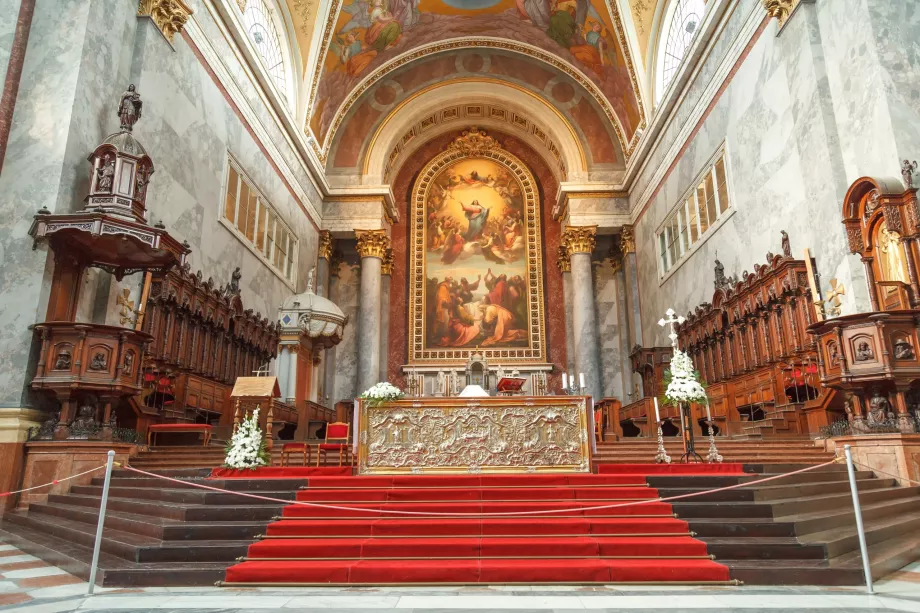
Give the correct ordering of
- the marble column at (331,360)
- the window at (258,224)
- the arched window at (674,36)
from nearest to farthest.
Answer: the window at (258,224) → the arched window at (674,36) → the marble column at (331,360)

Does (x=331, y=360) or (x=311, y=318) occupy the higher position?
(x=311, y=318)

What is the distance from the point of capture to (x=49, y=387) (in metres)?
7.98

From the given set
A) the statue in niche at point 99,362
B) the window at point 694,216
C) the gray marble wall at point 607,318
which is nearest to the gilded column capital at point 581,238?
the gray marble wall at point 607,318

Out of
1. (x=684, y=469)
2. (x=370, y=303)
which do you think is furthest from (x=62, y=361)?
(x=370, y=303)

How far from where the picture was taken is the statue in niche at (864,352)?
7.71 metres

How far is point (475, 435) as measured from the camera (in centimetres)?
848

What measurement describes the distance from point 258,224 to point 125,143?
6.71 m

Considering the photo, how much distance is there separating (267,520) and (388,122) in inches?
714

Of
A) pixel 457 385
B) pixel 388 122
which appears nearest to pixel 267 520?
pixel 457 385

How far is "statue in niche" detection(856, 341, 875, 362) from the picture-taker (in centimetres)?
771

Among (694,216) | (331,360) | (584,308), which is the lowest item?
(331,360)

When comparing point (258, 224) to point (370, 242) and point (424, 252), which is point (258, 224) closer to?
point (370, 242)

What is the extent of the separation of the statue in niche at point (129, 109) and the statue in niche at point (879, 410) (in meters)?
10.8

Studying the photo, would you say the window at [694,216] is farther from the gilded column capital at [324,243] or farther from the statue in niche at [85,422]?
the statue in niche at [85,422]
